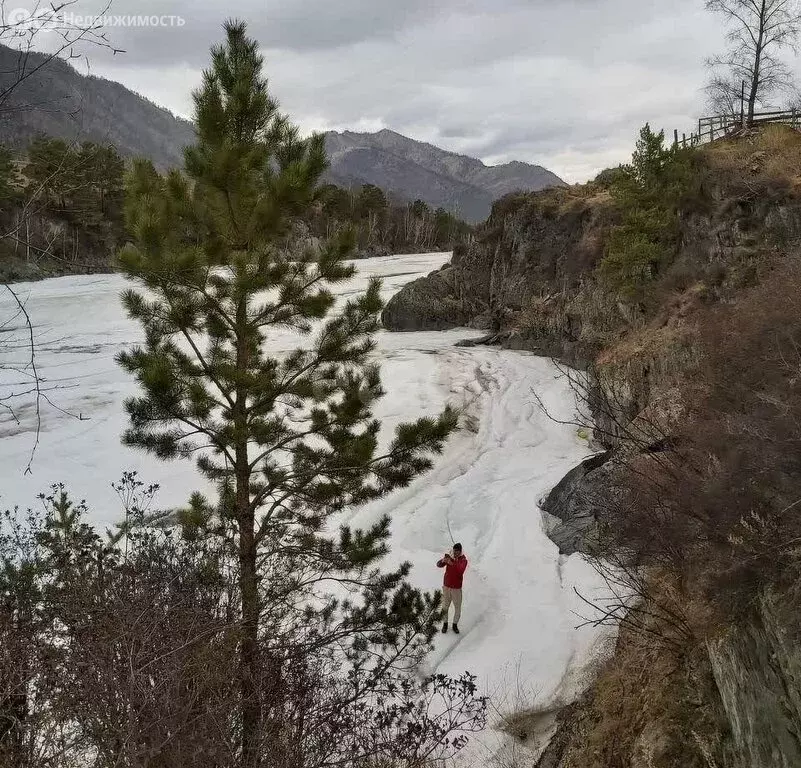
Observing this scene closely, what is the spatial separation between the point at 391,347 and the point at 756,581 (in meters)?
26.6

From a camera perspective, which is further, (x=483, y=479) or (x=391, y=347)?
(x=391, y=347)

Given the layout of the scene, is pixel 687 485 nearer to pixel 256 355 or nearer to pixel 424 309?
pixel 256 355

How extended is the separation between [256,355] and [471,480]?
9.82m

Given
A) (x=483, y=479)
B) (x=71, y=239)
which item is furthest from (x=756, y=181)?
(x=71, y=239)

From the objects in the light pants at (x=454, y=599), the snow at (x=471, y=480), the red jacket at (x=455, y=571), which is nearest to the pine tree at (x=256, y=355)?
the snow at (x=471, y=480)

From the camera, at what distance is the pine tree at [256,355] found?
620 centimetres

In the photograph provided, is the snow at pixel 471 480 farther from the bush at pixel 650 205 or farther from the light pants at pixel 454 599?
the bush at pixel 650 205

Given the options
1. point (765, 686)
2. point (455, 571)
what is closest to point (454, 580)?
point (455, 571)

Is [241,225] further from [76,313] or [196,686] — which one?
[76,313]

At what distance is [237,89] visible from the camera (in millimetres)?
6500

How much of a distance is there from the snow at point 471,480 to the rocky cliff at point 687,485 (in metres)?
1.03

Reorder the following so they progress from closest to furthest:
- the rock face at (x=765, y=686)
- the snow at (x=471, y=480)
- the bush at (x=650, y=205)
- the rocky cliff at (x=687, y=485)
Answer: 1. the rock face at (x=765, y=686)
2. the rocky cliff at (x=687, y=485)
3. the snow at (x=471, y=480)
4. the bush at (x=650, y=205)

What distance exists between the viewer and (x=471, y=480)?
15891 millimetres

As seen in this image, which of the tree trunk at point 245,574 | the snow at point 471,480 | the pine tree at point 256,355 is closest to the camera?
the tree trunk at point 245,574
